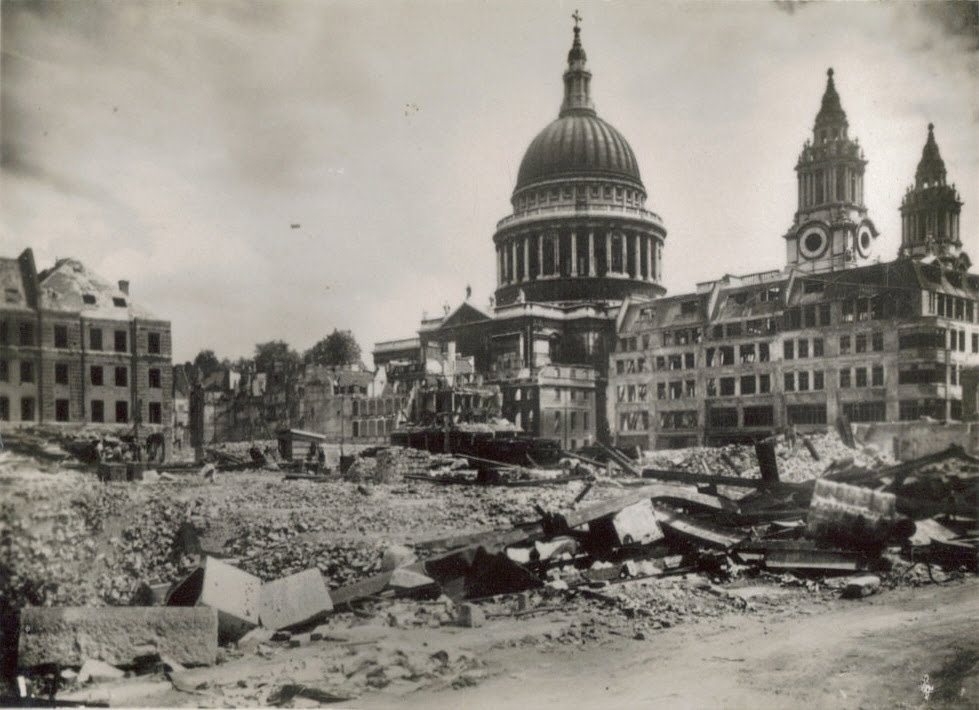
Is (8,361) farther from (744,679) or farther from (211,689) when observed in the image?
(744,679)

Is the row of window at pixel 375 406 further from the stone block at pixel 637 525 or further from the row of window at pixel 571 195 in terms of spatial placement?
the row of window at pixel 571 195

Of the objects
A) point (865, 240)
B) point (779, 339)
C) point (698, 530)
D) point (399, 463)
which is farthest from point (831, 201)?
point (399, 463)

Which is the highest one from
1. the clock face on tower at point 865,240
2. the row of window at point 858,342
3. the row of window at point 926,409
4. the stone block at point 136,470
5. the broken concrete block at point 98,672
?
the clock face on tower at point 865,240

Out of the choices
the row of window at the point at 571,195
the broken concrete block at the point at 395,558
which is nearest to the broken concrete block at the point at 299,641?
the broken concrete block at the point at 395,558

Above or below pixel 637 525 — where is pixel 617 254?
above

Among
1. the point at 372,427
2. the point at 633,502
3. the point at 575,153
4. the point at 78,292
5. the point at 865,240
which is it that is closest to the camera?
the point at 78,292

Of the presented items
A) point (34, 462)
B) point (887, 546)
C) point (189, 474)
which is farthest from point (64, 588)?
point (887, 546)

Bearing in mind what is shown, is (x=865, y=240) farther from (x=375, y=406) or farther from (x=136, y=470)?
(x=136, y=470)
